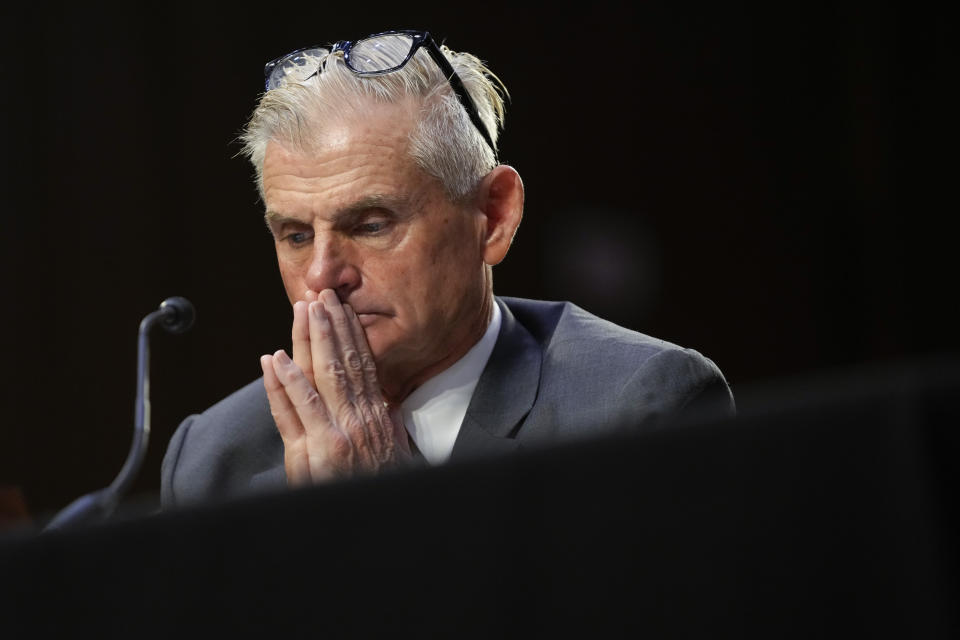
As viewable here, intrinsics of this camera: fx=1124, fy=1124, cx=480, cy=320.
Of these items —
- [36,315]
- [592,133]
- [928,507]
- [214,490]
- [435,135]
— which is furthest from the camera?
[592,133]

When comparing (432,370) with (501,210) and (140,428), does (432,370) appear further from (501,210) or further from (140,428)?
(140,428)

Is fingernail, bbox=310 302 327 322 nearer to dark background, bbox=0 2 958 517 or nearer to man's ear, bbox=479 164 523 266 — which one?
man's ear, bbox=479 164 523 266

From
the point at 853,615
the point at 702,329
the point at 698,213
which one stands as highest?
the point at 853,615

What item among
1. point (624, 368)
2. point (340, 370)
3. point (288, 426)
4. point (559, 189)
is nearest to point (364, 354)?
point (340, 370)

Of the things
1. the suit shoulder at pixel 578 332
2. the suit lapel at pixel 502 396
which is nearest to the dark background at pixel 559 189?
the suit shoulder at pixel 578 332

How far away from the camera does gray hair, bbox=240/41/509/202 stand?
1508 mm

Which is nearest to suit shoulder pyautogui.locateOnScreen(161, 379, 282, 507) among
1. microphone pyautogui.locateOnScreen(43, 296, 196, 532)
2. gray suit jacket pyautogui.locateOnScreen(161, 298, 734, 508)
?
gray suit jacket pyautogui.locateOnScreen(161, 298, 734, 508)

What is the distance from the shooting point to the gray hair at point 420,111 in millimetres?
1508

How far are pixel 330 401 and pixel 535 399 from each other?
29cm

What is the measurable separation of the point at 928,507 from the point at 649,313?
3384 mm

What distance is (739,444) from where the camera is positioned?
1.33 feet

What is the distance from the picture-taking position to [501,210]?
1611 mm

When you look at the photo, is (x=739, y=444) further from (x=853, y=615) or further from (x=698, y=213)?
(x=698, y=213)

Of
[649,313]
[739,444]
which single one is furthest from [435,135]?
[649,313]
